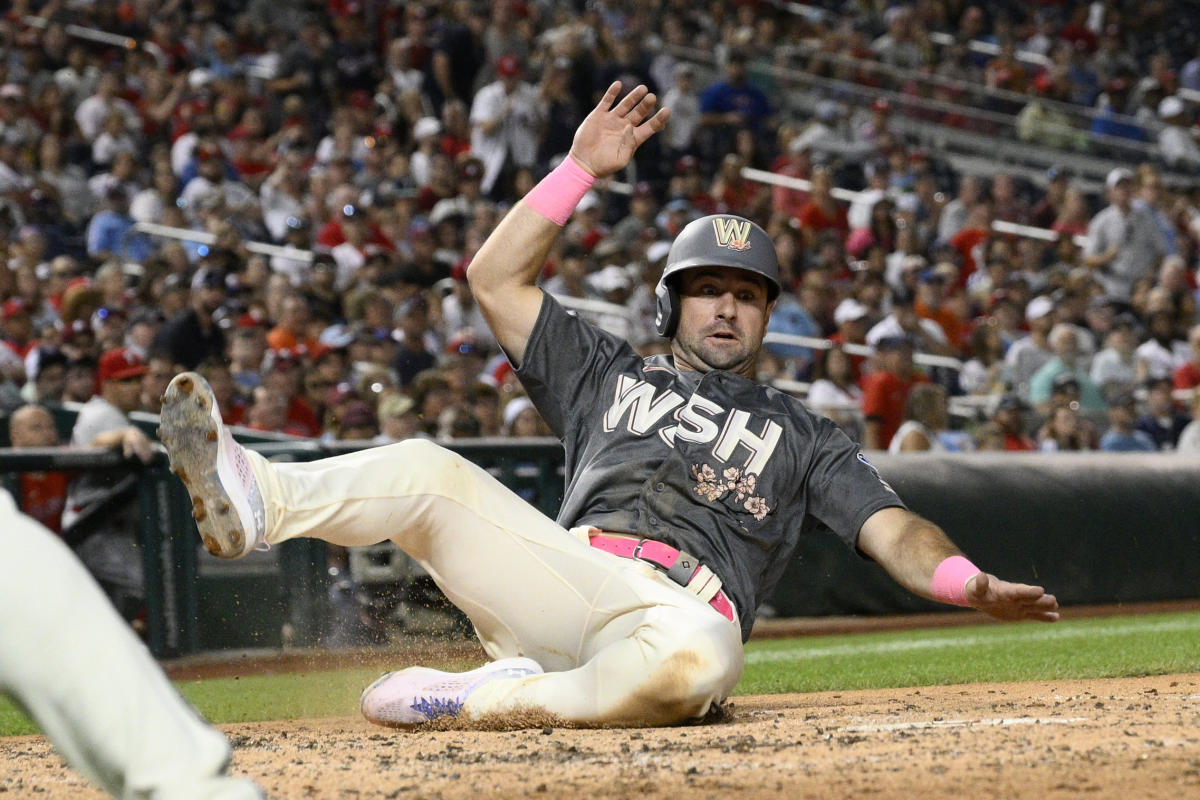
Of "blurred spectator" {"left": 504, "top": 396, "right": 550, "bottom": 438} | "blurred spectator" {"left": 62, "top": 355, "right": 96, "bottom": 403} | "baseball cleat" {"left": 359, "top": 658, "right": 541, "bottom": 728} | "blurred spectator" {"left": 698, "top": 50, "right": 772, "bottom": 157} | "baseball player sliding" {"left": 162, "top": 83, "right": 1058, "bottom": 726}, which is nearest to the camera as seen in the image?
"baseball player sliding" {"left": 162, "top": 83, "right": 1058, "bottom": 726}

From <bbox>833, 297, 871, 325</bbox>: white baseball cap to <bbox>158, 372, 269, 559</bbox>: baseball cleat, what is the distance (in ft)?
29.1

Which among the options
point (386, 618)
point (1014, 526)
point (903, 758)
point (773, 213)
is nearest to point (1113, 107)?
point (773, 213)

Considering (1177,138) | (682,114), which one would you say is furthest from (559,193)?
(1177,138)

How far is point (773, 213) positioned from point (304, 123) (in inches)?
176

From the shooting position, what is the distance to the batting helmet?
4.86 metres

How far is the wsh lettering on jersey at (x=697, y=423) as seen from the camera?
463 centimetres

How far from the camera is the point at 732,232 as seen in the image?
4.91 meters

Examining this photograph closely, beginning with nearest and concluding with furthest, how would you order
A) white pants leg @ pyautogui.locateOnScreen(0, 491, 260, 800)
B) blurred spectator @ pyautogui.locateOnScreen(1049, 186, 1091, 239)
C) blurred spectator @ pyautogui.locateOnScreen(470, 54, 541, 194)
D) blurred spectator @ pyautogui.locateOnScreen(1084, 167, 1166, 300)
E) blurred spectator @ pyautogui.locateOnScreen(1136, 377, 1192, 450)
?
white pants leg @ pyautogui.locateOnScreen(0, 491, 260, 800), blurred spectator @ pyautogui.locateOnScreen(1136, 377, 1192, 450), blurred spectator @ pyautogui.locateOnScreen(470, 54, 541, 194), blurred spectator @ pyautogui.locateOnScreen(1084, 167, 1166, 300), blurred spectator @ pyautogui.locateOnScreen(1049, 186, 1091, 239)

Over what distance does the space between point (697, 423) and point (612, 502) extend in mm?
340

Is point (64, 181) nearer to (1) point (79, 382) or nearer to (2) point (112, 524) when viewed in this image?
(1) point (79, 382)

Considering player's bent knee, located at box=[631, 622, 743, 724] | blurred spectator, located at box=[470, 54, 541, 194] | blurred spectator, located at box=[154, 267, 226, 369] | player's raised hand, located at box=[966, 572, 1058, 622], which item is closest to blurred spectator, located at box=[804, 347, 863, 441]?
blurred spectator, located at box=[154, 267, 226, 369]

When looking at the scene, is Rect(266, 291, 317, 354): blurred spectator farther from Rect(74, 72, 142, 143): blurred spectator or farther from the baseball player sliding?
the baseball player sliding

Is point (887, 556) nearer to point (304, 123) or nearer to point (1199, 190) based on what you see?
point (304, 123)

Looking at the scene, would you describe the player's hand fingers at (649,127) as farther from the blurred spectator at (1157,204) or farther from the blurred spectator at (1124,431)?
the blurred spectator at (1157,204)
